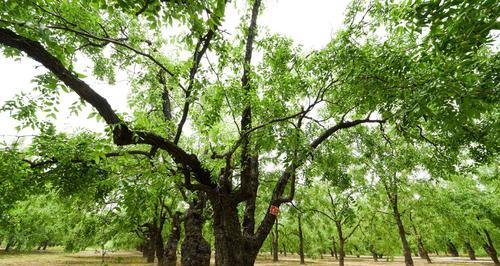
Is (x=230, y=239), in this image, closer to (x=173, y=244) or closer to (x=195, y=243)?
(x=195, y=243)

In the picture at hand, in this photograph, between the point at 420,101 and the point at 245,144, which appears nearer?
the point at 420,101

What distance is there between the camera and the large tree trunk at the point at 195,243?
39.9ft

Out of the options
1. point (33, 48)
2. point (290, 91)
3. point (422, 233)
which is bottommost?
point (422, 233)

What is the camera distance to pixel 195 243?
1235 cm

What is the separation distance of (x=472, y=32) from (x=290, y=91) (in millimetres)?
4606

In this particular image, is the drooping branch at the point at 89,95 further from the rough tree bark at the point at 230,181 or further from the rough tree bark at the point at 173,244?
the rough tree bark at the point at 173,244

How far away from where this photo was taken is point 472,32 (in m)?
3.23

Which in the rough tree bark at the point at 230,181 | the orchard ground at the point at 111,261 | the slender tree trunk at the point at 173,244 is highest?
the rough tree bark at the point at 230,181

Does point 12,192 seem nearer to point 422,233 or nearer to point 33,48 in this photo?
point 33,48

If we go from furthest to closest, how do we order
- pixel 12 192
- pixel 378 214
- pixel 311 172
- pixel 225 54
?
pixel 378 214, pixel 311 172, pixel 12 192, pixel 225 54

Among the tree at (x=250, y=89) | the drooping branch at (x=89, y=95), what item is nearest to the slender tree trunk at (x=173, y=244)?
the tree at (x=250, y=89)

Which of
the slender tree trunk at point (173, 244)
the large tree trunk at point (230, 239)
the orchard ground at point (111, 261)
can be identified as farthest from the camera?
the orchard ground at point (111, 261)

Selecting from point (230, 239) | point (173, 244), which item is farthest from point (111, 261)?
point (230, 239)

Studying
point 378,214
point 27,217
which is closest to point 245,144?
point 378,214
